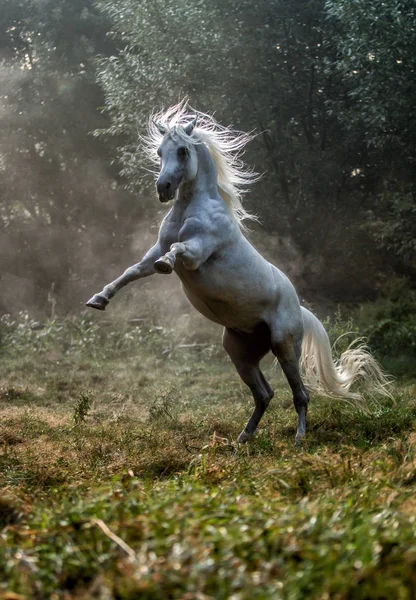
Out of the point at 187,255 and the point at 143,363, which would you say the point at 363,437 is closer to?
the point at 187,255

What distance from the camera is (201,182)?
6.20 metres

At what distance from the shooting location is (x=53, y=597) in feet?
8.17

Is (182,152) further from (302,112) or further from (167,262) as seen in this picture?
(302,112)

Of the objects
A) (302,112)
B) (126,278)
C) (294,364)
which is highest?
(302,112)

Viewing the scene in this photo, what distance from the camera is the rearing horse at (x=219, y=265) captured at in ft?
19.2

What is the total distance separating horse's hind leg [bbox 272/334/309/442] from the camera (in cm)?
631

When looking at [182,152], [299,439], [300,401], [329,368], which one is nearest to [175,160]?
[182,152]

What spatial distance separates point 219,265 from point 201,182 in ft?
2.30

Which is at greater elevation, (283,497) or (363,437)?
(283,497)

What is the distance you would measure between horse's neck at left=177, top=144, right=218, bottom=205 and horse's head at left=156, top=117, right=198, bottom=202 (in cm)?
10

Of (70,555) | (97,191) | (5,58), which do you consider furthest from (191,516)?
(5,58)

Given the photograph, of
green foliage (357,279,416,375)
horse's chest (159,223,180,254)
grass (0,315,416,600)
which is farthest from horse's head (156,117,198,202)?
green foliage (357,279,416,375)

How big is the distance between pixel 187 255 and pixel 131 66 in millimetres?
10212

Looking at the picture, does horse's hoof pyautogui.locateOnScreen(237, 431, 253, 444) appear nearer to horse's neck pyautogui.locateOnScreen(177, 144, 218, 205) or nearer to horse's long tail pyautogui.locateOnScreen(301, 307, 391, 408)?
horse's long tail pyautogui.locateOnScreen(301, 307, 391, 408)
